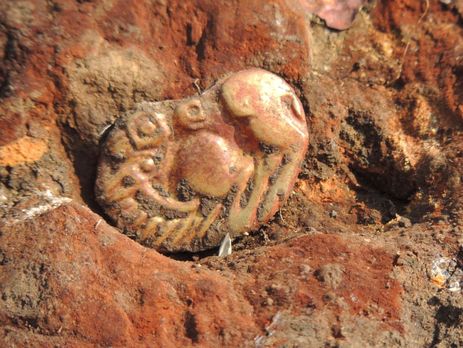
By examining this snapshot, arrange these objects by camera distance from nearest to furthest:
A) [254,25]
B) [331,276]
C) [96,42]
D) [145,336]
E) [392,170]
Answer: [145,336] < [331,276] < [96,42] < [254,25] < [392,170]

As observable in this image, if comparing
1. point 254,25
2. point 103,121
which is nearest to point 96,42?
point 103,121

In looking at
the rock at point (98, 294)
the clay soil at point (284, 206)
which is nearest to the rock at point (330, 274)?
the clay soil at point (284, 206)

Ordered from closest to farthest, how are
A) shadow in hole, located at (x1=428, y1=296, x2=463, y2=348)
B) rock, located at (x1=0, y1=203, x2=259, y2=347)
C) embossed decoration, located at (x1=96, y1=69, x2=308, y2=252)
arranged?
rock, located at (x1=0, y1=203, x2=259, y2=347) < shadow in hole, located at (x1=428, y1=296, x2=463, y2=348) < embossed decoration, located at (x1=96, y1=69, x2=308, y2=252)

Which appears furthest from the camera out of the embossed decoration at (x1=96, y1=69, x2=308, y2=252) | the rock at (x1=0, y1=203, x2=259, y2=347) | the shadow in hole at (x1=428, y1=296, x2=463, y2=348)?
the embossed decoration at (x1=96, y1=69, x2=308, y2=252)

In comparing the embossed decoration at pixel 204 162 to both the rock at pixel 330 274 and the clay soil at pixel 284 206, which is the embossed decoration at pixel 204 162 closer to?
the clay soil at pixel 284 206

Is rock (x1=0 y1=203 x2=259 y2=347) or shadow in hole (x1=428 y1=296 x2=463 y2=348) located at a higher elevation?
shadow in hole (x1=428 y1=296 x2=463 y2=348)

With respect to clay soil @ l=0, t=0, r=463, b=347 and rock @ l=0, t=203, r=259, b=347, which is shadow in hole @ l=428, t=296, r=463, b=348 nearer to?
clay soil @ l=0, t=0, r=463, b=347

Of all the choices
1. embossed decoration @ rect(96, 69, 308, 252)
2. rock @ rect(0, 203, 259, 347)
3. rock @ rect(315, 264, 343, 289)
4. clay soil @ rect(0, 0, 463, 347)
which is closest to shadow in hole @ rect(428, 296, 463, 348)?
clay soil @ rect(0, 0, 463, 347)

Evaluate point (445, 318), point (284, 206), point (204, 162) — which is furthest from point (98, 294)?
point (445, 318)

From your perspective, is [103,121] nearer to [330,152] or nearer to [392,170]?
[330,152]
